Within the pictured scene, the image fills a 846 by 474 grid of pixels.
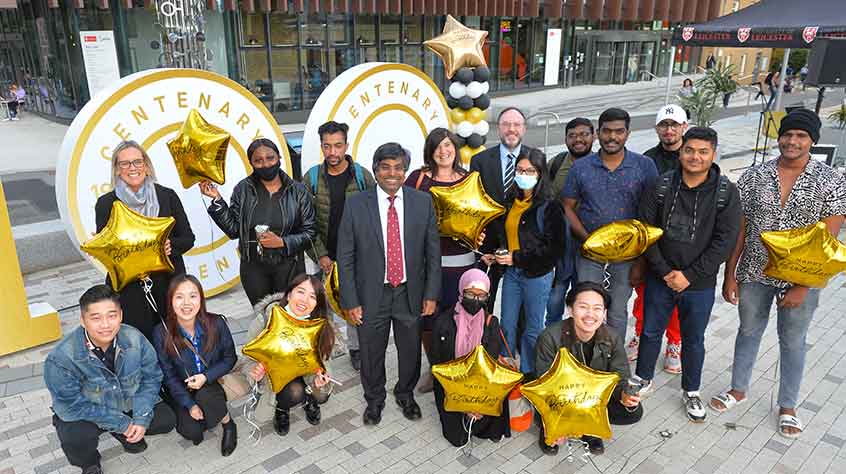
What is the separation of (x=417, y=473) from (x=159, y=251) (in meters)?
2.06

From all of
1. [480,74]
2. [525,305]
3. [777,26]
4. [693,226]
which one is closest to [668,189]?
[693,226]

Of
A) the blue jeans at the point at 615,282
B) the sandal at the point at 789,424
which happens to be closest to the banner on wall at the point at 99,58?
→ the blue jeans at the point at 615,282

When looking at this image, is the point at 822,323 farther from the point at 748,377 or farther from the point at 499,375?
the point at 499,375

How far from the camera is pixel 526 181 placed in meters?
3.65

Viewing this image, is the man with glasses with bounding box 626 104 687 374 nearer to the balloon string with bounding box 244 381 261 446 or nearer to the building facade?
the balloon string with bounding box 244 381 261 446

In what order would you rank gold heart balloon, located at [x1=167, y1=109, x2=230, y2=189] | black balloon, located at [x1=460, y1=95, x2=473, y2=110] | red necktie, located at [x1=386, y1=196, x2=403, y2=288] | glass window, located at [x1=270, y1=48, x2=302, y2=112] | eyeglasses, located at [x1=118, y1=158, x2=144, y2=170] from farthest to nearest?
glass window, located at [x1=270, y1=48, x2=302, y2=112] < black balloon, located at [x1=460, y1=95, x2=473, y2=110] < gold heart balloon, located at [x1=167, y1=109, x2=230, y2=189] < eyeglasses, located at [x1=118, y1=158, x2=144, y2=170] < red necktie, located at [x1=386, y1=196, x2=403, y2=288]

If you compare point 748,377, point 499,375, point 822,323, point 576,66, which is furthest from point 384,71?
point 576,66

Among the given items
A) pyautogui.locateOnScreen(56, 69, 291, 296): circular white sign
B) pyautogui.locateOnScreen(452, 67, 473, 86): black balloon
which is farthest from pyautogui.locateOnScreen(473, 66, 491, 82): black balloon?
pyautogui.locateOnScreen(56, 69, 291, 296): circular white sign

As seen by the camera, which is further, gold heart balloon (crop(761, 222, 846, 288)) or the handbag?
the handbag

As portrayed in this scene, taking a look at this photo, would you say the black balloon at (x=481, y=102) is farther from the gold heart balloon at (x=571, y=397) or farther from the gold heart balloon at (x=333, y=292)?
the gold heart balloon at (x=571, y=397)

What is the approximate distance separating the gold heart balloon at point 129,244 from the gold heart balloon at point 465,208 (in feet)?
5.54

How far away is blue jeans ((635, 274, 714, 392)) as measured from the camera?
11.9ft

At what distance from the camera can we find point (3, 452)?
3.54 m

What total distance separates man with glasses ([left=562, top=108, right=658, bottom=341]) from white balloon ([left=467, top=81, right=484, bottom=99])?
5077mm
